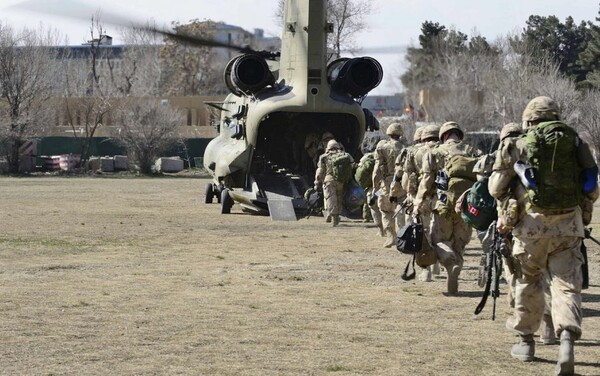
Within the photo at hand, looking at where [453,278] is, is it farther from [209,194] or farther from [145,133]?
[145,133]

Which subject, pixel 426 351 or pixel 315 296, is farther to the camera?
pixel 315 296

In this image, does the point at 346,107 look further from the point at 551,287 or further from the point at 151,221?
the point at 551,287

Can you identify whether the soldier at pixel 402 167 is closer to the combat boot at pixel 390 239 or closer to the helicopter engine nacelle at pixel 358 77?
the combat boot at pixel 390 239

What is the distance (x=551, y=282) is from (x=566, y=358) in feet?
2.40

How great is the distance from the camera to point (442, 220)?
1399 cm

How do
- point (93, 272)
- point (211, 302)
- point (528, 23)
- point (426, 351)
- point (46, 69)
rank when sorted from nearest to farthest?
point (426, 351), point (211, 302), point (93, 272), point (46, 69), point (528, 23)

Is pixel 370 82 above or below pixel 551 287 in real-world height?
above

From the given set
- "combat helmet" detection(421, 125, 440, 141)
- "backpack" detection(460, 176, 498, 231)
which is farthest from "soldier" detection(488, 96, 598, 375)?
"combat helmet" detection(421, 125, 440, 141)

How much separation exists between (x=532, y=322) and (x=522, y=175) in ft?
3.82

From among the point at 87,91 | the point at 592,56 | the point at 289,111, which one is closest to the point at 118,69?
the point at 87,91

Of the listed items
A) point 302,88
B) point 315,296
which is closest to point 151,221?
point 302,88

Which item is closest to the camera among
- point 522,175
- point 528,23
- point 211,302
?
point 522,175

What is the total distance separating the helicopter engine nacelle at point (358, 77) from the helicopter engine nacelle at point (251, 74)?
1323 mm

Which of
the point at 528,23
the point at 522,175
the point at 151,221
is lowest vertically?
the point at 151,221
